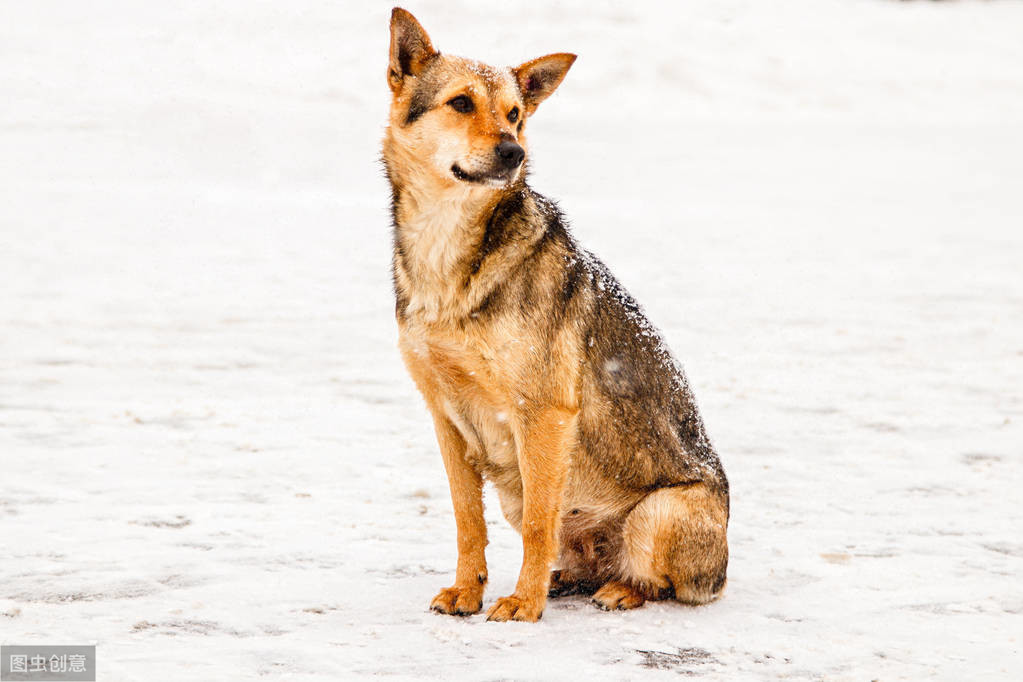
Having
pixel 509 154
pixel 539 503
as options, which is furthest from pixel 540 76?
pixel 539 503

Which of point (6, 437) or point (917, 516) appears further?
point (6, 437)

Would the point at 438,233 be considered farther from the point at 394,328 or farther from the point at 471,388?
the point at 394,328

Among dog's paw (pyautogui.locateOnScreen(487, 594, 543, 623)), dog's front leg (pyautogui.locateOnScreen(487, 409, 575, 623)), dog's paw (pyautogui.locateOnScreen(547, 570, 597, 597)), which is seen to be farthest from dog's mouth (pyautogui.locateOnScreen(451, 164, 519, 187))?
dog's paw (pyautogui.locateOnScreen(547, 570, 597, 597))

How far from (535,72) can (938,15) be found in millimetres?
24695

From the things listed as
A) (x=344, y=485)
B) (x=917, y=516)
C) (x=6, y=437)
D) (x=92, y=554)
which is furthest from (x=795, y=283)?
(x=92, y=554)

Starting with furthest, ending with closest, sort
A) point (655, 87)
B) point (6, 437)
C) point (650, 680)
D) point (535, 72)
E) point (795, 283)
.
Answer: point (655, 87) < point (795, 283) < point (6, 437) < point (535, 72) < point (650, 680)

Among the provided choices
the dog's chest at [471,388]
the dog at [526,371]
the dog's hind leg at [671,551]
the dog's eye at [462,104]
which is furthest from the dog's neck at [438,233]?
the dog's hind leg at [671,551]

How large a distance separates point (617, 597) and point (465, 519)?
68cm

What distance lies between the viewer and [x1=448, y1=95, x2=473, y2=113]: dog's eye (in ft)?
13.6

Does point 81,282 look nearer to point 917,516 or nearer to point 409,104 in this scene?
point 409,104

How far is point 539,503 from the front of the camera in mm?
4117

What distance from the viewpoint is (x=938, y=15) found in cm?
2603

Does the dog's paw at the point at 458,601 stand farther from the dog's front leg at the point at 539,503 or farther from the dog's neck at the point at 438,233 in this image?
the dog's neck at the point at 438,233

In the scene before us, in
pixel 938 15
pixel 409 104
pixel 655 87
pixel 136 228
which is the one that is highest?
pixel 938 15
